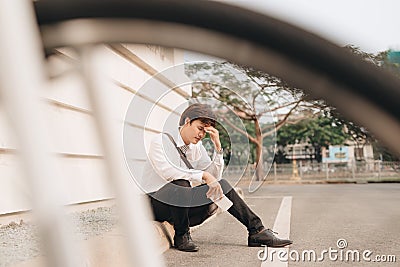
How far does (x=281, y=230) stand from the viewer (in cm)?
65

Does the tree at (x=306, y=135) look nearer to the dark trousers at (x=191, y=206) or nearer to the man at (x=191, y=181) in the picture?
the man at (x=191, y=181)

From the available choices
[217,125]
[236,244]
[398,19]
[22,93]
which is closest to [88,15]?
[22,93]

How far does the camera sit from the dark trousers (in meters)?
0.63

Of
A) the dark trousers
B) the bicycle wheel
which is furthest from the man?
the bicycle wheel

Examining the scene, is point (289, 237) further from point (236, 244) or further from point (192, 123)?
point (192, 123)

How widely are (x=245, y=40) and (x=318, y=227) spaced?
495mm

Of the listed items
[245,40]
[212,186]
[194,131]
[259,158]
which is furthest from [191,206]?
[245,40]

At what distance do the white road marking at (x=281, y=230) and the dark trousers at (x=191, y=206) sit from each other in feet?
0.08

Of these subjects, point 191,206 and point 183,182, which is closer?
point 183,182

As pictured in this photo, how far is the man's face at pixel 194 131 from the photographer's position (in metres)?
0.45

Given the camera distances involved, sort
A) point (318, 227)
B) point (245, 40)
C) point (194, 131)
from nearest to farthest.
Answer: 1. point (245, 40)
2. point (194, 131)
3. point (318, 227)

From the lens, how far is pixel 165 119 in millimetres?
451

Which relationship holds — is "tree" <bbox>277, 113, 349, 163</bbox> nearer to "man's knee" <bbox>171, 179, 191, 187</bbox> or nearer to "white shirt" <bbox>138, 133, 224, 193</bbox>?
"white shirt" <bbox>138, 133, 224, 193</bbox>

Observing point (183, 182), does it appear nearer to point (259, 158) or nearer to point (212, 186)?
point (212, 186)
